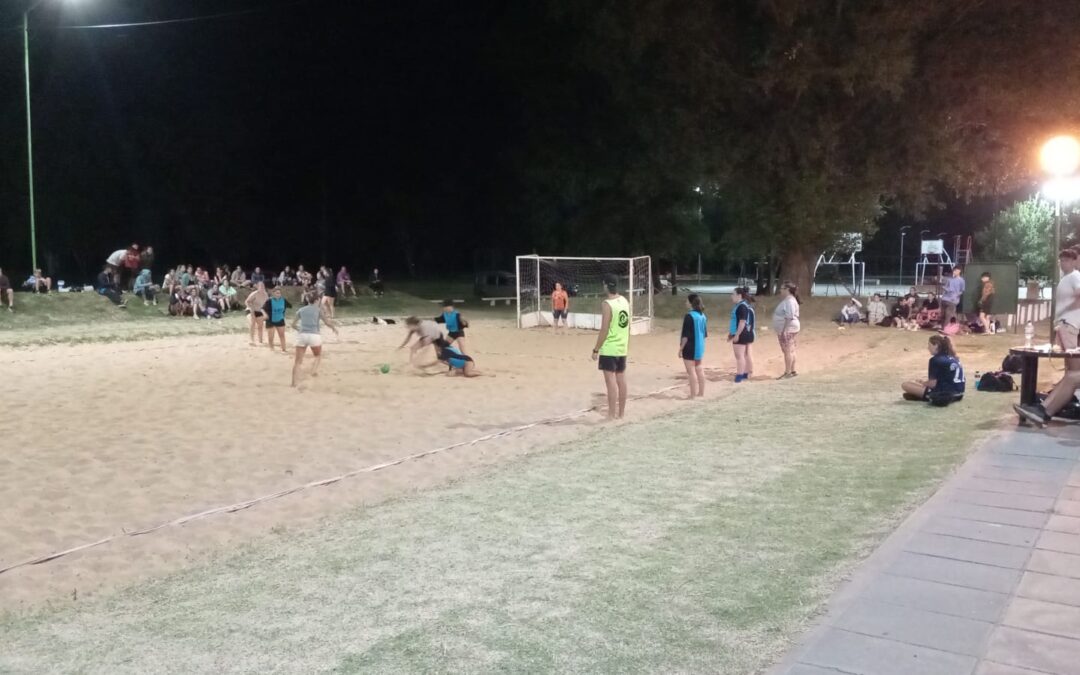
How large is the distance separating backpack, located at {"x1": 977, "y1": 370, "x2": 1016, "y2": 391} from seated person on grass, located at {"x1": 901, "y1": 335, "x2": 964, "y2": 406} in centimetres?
109

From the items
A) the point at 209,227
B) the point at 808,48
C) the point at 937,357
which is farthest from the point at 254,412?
the point at 209,227

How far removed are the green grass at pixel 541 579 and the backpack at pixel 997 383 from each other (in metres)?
4.31

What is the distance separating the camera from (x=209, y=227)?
4866 cm

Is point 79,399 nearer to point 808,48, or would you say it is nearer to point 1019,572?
point 1019,572

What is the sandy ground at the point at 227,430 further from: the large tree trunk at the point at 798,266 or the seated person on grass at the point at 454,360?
the large tree trunk at the point at 798,266

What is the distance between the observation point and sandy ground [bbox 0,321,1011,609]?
6246 millimetres

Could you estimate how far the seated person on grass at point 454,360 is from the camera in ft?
48.0

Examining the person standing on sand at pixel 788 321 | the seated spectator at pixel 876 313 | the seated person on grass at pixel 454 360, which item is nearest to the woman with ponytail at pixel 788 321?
the person standing on sand at pixel 788 321

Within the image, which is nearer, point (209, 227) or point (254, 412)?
point (254, 412)

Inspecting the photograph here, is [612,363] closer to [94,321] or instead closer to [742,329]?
[742,329]

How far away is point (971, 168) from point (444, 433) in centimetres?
2420

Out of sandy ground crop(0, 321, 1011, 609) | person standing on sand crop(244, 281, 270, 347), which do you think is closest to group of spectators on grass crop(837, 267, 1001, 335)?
sandy ground crop(0, 321, 1011, 609)

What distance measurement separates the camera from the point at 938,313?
22625mm

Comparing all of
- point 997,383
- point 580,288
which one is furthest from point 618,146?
point 997,383
